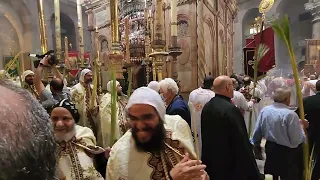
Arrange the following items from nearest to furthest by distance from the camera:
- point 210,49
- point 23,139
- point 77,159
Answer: point 23,139
point 77,159
point 210,49

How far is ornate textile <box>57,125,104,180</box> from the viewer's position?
183cm

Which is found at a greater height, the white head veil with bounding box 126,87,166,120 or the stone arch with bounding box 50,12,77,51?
the stone arch with bounding box 50,12,77,51

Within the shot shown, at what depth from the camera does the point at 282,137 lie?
3.16 meters

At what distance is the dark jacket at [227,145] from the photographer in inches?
99.3

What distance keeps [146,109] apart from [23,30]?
11227mm

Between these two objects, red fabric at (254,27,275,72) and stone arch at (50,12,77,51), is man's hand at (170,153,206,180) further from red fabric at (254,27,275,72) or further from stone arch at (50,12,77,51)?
stone arch at (50,12,77,51)

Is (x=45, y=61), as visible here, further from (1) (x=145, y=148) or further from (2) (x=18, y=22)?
(2) (x=18, y=22)

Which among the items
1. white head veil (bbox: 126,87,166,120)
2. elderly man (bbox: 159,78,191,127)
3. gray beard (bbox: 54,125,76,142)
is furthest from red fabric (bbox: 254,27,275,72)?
gray beard (bbox: 54,125,76,142)

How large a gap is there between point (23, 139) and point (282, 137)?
310 cm

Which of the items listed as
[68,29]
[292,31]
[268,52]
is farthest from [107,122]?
[292,31]

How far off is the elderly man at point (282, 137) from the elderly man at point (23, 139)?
9.67 ft

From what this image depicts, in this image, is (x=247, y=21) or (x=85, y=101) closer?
(x=85, y=101)

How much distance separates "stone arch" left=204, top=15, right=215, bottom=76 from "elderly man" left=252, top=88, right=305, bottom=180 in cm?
617

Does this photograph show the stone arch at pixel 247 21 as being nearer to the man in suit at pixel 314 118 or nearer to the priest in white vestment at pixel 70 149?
the man in suit at pixel 314 118
